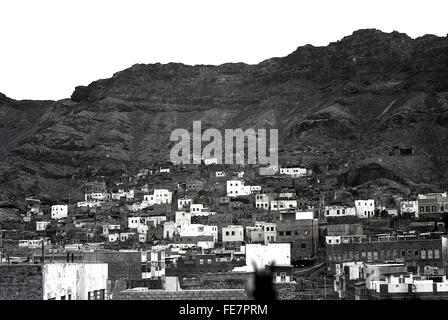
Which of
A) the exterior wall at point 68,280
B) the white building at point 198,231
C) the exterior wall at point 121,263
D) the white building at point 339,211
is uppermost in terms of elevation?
the white building at point 339,211

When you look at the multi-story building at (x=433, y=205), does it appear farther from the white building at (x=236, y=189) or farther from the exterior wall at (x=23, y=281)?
the exterior wall at (x=23, y=281)

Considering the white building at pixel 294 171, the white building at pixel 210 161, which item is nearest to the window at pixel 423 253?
the white building at pixel 294 171

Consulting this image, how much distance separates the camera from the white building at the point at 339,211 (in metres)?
79.8

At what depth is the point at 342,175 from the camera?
109m

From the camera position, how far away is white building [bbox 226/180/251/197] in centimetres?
9800

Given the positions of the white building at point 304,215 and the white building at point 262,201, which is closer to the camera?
the white building at point 304,215

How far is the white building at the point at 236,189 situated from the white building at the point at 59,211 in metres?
16.3

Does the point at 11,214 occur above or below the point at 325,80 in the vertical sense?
below

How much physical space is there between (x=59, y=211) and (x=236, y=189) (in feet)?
58.4

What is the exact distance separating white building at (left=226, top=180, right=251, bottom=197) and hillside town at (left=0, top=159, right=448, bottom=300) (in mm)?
113

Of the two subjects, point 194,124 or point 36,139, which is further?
point 194,124
